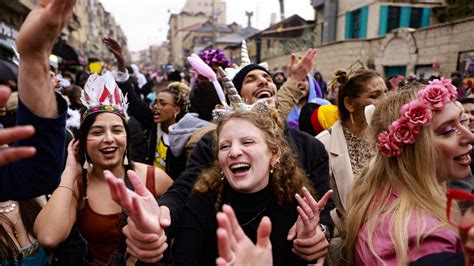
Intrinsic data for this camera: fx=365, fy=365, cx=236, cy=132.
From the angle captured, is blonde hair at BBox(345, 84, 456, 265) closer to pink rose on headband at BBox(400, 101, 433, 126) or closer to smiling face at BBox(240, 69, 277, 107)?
pink rose on headband at BBox(400, 101, 433, 126)

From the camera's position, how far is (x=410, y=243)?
151 cm

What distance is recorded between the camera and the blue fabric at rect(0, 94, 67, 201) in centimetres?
119

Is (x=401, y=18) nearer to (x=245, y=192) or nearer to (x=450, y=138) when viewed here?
(x=450, y=138)

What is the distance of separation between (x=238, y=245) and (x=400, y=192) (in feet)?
3.04

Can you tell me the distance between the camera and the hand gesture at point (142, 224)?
1387 mm

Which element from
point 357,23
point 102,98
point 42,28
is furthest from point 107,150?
point 357,23

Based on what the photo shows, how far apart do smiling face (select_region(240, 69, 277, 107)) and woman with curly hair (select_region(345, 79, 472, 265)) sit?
1.15 metres

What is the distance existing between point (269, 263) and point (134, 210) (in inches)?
21.3

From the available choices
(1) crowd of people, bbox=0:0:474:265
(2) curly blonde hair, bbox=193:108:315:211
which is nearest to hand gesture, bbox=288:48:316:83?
(1) crowd of people, bbox=0:0:474:265

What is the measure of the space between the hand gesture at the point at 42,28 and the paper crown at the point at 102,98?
1494 millimetres

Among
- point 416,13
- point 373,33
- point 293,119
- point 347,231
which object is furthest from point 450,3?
point 347,231

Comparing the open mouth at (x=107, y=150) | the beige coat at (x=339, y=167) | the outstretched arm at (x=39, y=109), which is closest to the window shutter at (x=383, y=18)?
the beige coat at (x=339, y=167)

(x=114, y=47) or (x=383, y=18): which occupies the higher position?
(x=383, y=18)

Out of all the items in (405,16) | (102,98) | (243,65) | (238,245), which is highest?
(405,16)
